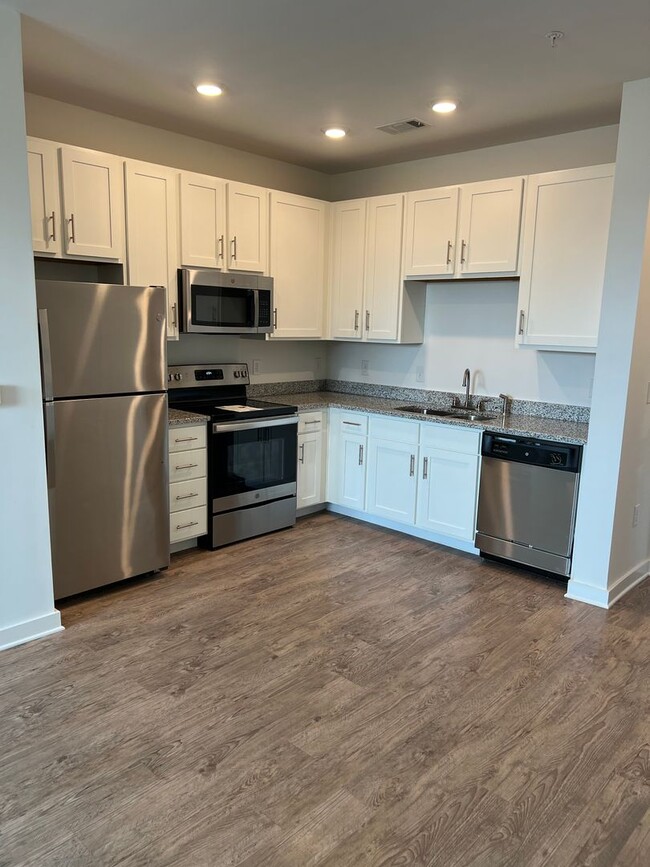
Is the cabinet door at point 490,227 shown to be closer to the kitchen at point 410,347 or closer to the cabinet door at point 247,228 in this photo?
the kitchen at point 410,347

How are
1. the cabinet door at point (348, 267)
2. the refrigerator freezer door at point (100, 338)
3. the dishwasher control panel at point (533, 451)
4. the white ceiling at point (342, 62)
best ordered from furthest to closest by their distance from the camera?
the cabinet door at point (348, 267)
the dishwasher control panel at point (533, 451)
the refrigerator freezer door at point (100, 338)
the white ceiling at point (342, 62)

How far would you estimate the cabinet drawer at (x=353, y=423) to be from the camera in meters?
4.61

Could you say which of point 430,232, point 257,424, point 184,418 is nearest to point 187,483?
point 184,418

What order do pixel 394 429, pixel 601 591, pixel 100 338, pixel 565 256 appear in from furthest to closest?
pixel 394 429
pixel 565 256
pixel 601 591
pixel 100 338

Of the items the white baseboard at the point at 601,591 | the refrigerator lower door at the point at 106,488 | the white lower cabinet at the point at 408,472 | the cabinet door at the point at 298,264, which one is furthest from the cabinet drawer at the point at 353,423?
the white baseboard at the point at 601,591

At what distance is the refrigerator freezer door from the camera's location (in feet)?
9.83

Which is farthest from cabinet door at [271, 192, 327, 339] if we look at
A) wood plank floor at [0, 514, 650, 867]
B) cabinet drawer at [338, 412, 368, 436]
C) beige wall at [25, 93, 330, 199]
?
wood plank floor at [0, 514, 650, 867]

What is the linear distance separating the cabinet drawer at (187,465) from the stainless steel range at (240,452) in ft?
0.19

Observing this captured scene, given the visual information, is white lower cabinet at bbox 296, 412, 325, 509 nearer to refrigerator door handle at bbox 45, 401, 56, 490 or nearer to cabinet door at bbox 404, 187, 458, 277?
cabinet door at bbox 404, 187, 458, 277

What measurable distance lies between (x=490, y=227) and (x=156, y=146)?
2.25m

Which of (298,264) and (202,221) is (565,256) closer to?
(298,264)

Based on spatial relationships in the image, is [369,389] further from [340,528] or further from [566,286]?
[566,286]

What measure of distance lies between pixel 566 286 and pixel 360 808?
2976 mm

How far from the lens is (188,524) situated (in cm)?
399
